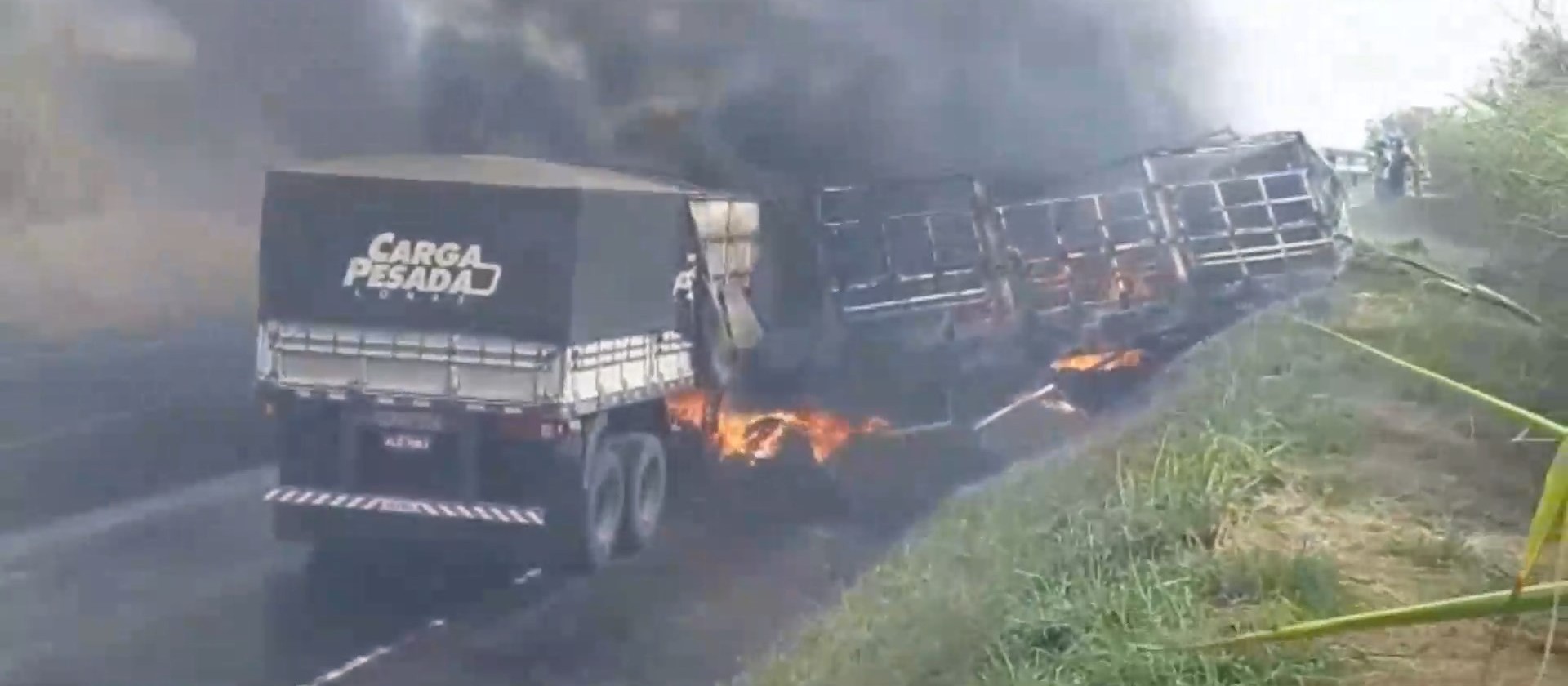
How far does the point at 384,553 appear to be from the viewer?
18.1 feet

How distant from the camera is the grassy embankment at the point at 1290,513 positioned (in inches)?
158

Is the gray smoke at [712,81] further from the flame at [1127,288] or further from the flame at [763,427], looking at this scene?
the flame at [763,427]

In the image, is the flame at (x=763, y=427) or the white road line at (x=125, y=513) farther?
the flame at (x=763, y=427)

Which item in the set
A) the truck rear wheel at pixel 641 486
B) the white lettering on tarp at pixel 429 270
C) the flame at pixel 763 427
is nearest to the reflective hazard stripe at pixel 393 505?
the truck rear wheel at pixel 641 486

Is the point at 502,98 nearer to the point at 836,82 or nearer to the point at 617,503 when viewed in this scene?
the point at 836,82

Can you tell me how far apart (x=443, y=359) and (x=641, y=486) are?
3.06ft

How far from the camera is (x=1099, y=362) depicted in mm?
6457

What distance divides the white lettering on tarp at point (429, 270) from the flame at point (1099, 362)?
240 cm

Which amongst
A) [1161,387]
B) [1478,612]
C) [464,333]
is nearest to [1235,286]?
[1161,387]

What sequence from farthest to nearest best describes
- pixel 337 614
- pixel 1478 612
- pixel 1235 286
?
pixel 1235 286 → pixel 337 614 → pixel 1478 612

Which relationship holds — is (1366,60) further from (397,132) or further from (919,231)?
(397,132)

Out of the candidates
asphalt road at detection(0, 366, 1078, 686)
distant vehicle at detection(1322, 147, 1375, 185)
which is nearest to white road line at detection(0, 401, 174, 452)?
asphalt road at detection(0, 366, 1078, 686)

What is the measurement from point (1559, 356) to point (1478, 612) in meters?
4.03

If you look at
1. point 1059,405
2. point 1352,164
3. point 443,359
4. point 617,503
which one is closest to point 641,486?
point 617,503
